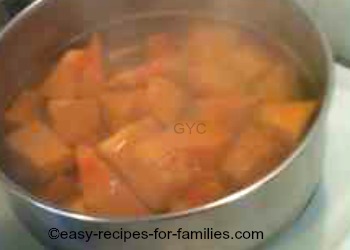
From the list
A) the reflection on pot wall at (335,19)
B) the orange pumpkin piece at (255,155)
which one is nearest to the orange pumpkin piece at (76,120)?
the orange pumpkin piece at (255,155)

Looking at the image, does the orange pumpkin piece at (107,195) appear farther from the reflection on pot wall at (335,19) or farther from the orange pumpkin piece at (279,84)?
the reflection on pot wall at (335,19)

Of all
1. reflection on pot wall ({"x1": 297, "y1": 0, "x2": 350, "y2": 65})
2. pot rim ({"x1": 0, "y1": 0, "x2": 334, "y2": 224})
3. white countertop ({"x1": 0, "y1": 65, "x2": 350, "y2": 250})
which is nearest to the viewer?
pot rim ({"x1": 0, "y1": 0, "x2": 334, "y2": 224})

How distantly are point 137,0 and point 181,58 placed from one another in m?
0.09

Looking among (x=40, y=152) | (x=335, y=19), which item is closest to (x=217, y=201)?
(x=40, y=152)

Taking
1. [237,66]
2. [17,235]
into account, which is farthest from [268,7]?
[17,235]

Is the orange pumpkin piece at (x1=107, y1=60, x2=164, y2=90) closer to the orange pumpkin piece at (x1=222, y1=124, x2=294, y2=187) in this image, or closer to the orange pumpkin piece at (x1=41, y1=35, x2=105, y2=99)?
the orange pumpkin piece at (x1=41, y1=35, x2=105, y2=99)

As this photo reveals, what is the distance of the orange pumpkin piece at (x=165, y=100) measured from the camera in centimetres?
60

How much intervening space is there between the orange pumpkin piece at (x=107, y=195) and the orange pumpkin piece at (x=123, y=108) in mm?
53

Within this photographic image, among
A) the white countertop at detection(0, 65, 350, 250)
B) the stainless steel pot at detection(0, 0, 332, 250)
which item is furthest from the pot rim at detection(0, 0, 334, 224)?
the white countertop at detection(0, 65, 350, 250)

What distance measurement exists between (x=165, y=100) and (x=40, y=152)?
12 centimetres

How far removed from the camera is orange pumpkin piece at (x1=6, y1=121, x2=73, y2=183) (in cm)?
58

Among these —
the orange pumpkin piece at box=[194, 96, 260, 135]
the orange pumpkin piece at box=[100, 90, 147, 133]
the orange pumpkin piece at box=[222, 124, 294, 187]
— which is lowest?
the orange pumpkin piece at box=[222, 124, 294, 187]

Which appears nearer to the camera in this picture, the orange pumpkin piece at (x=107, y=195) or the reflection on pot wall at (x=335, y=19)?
the orange pumpkin piece at (x=107, y=195)

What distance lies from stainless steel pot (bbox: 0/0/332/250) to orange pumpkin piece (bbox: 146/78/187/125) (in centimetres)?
10
